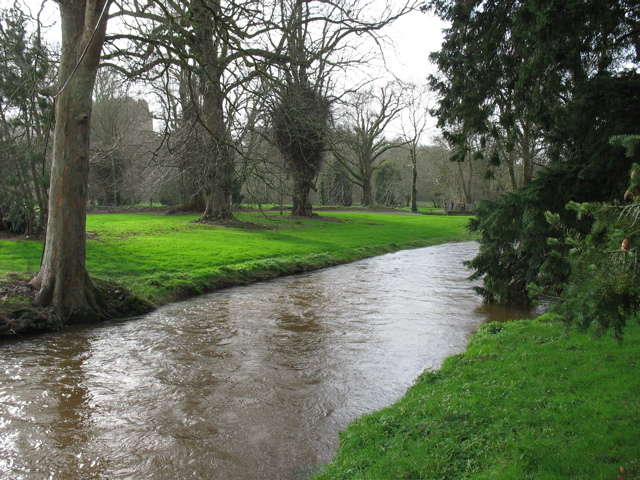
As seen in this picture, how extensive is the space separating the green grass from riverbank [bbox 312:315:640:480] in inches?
281

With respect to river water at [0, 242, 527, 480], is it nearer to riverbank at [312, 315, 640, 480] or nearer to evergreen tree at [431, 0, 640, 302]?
riverbank at [312, 315, 640, 480]

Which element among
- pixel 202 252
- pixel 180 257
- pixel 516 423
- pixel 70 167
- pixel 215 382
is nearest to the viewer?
pixel 516 423

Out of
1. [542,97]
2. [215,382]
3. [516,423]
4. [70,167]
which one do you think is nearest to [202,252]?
[70,167]

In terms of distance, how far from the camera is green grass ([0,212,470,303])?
11.3m

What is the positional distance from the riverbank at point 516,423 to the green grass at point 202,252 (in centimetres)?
713

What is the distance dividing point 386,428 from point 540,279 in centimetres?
568

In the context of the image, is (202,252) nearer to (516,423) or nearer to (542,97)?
(542,97)

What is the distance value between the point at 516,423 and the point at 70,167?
26.5ft

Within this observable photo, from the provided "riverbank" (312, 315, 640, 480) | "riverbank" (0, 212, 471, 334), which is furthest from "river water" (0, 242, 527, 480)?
"riverbank" (0, 212, 471, 334)

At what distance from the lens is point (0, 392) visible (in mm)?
5707

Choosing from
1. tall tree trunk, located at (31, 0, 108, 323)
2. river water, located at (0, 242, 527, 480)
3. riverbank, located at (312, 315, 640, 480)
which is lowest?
river water, located at (0, 242, 527, 480)

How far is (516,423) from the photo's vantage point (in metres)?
4.04

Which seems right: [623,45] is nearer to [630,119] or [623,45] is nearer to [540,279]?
[630,119]

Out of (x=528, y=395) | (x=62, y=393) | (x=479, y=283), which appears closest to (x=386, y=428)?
(x=528, y=395)
